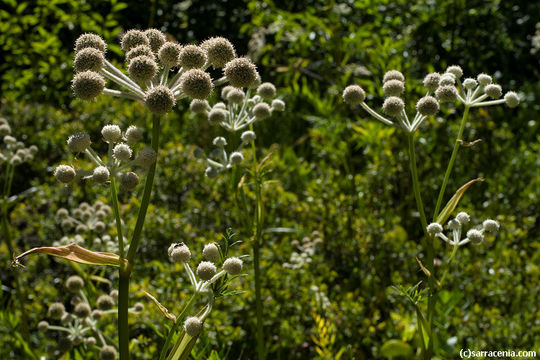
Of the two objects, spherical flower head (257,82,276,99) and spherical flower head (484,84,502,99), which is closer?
spherical flower head (484,84,502,99)

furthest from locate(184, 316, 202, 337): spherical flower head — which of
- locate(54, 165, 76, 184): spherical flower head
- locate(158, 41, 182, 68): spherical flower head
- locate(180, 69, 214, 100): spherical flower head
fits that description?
locate(158, 41, 182, 68): spherical flower head

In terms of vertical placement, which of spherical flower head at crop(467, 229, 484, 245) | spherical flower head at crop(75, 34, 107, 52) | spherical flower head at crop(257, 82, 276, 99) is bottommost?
spherical flower head at crop(467, 229, 484, 245)

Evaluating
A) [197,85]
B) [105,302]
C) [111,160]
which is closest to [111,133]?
[111,160]

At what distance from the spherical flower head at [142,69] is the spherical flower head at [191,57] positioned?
8cm

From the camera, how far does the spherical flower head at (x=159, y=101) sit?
A: 1.34 meters

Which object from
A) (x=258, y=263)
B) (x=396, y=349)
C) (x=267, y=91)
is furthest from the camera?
(x=267, y=91)

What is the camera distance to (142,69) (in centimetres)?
140

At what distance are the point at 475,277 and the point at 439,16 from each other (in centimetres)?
352

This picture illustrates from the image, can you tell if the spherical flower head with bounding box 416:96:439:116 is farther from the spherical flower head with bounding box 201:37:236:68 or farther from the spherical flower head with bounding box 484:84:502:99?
the spherical flower head with bounding box 201:37:236:68

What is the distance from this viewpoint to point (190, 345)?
1.53 metres

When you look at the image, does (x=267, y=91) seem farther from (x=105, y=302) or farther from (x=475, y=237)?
(x=105, y=302)

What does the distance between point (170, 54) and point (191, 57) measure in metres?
0.08

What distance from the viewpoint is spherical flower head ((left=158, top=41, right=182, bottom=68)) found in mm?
1493

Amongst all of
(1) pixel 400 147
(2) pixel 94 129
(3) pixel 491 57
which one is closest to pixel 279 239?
(1) pixel 400 147
